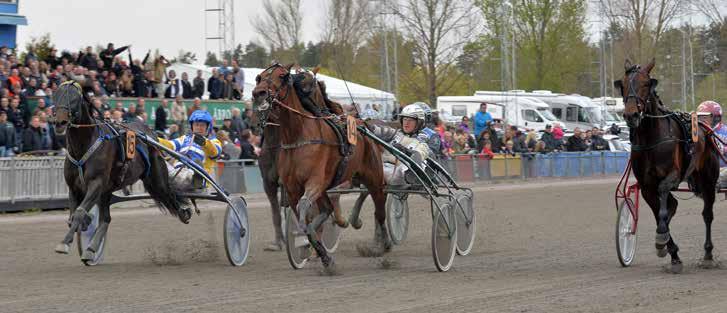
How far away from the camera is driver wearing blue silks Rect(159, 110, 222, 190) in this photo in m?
10.7

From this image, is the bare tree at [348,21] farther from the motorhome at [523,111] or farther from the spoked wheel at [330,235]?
the spoked wheel at [330,235]

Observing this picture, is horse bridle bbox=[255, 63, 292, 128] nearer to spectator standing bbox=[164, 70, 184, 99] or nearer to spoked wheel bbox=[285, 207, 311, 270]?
spoked wheel bbox=[285, 207, 311, 270]

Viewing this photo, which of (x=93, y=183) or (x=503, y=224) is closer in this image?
(x=93, y=183)

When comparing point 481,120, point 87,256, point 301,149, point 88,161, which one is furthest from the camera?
point 481,120

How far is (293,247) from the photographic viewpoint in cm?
941

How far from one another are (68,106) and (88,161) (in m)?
0.54

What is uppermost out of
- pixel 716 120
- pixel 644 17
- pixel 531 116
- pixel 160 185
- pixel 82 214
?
pixel 644 17

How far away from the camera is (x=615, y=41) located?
40625 millimetres

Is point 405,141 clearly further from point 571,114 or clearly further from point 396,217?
point 571,114

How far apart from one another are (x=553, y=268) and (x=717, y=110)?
265cm

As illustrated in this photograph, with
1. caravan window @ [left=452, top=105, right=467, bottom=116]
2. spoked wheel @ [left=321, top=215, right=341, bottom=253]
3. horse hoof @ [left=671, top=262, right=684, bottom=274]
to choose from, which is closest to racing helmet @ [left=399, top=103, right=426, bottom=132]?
spoked wheel @ [left=321, top=215, right=341, bottom=253]

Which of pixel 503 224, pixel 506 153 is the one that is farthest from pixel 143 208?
pixel 506 153

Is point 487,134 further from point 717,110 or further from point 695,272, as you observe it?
point 695,272

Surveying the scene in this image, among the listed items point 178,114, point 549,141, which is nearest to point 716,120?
point 178,114
